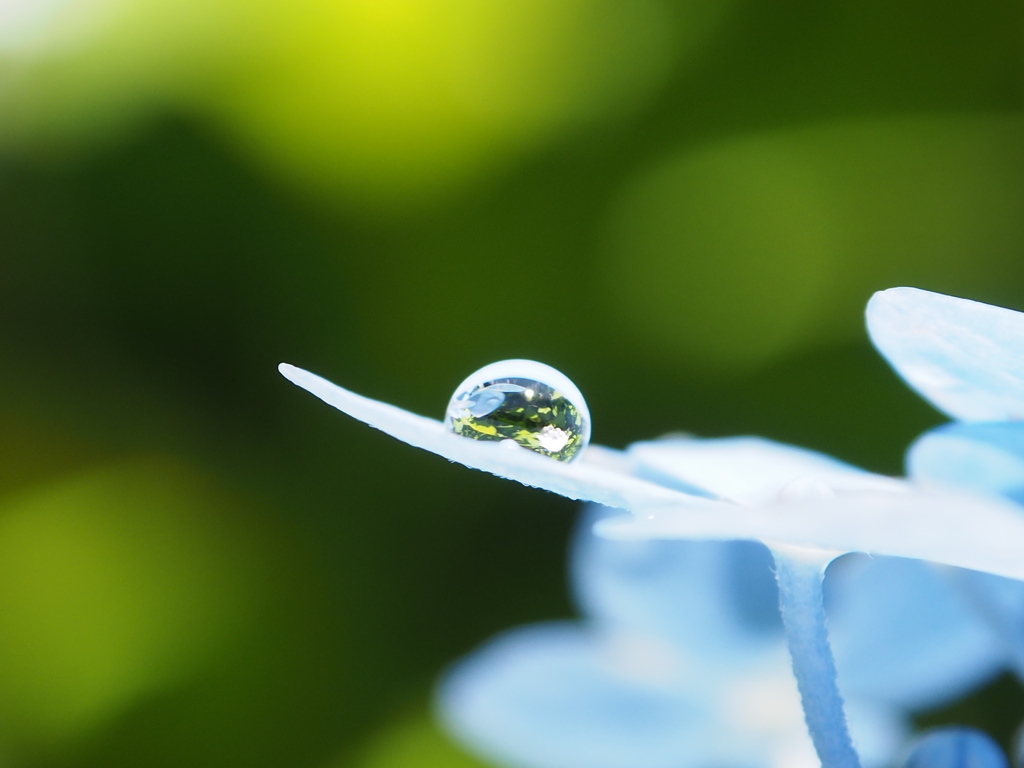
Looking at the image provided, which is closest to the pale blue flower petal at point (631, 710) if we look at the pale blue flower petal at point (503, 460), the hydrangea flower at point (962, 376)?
the hydrangea flower at point (962, 376)

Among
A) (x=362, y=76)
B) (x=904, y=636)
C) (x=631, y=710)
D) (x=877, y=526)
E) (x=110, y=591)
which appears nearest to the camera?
(x=877, y=526)

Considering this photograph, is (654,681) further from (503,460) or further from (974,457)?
(503,460)

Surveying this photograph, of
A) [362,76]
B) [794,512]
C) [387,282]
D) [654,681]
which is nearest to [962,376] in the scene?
[794,512]

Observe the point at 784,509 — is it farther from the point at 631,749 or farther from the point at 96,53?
the point at 96,53

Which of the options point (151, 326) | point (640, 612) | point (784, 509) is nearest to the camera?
point (784, 509)

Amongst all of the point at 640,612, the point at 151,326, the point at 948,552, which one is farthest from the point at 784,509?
the point at 151,326

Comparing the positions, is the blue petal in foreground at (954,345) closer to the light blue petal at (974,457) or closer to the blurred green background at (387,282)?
the light blue petal at (974,457)

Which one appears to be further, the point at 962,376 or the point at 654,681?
the point at 654,681

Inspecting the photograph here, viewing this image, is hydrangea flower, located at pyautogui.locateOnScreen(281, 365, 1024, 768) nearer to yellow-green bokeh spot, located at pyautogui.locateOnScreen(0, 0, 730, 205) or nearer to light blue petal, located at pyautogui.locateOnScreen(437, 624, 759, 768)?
light blue petal, located at pyautogui.locateOnScreen(437, 624, 759, 768)
